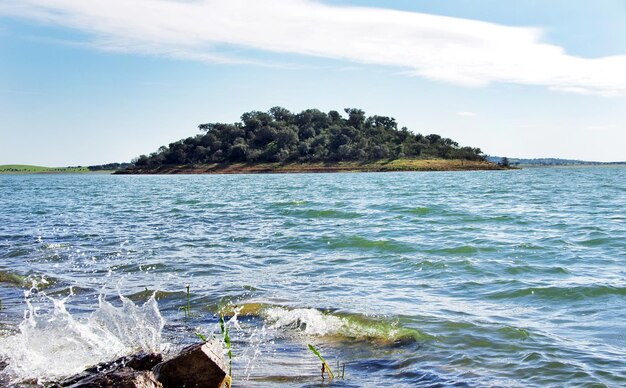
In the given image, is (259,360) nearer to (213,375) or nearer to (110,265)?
(213,375)

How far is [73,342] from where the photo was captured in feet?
28.5

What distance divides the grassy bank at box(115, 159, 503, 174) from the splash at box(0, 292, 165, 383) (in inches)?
5582

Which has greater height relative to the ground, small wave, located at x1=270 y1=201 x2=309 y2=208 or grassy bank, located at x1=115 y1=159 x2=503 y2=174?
grassy bank, located at x1=115 y1=159 x2=503 y2=174

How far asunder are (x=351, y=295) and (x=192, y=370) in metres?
6.60

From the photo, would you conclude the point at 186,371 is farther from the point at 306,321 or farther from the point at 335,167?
the point at 335,167

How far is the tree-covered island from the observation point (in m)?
157

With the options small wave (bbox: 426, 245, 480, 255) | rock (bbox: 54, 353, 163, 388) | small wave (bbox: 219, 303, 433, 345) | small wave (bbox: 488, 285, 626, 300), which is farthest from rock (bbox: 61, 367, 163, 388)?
small wave (bbox: 426, 245, 480, 255)

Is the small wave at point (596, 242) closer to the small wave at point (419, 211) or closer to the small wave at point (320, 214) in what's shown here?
the small wave at point (419, 211)

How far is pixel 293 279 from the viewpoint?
578 inches

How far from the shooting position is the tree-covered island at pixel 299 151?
157000 mm

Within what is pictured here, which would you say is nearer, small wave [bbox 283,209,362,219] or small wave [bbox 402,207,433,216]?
small wave [bbox 283,209,362,219]

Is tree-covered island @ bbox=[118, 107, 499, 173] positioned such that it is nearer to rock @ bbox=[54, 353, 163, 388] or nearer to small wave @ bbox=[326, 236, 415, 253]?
small wave @ bbox=[326, 236, 415, 253]

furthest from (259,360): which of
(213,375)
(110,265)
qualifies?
(110,265)

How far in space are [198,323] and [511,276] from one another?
7474 mm
